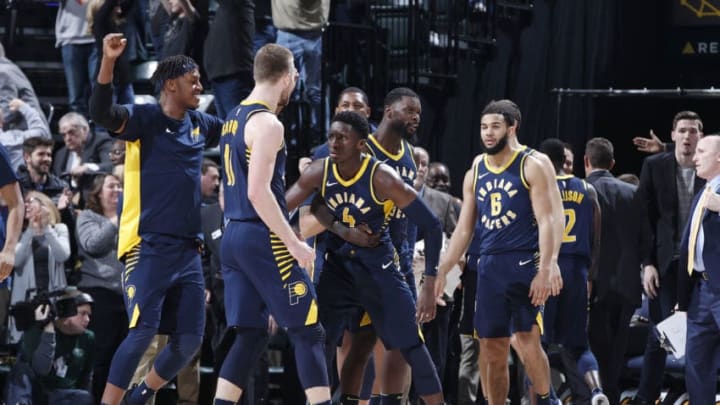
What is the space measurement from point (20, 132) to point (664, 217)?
5.47 metres

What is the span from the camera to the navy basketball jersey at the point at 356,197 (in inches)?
316

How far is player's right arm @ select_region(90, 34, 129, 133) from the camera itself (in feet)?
24.9

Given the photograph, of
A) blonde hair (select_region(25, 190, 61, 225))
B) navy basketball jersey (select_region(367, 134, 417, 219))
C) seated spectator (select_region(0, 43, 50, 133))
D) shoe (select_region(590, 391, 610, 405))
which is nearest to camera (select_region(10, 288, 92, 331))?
blonde hair (select_region(25, 190, 61, 225))

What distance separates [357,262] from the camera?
26.7 feet

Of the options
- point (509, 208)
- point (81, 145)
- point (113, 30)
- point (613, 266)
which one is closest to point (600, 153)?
point (613, 266)

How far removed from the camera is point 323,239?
8.36 m

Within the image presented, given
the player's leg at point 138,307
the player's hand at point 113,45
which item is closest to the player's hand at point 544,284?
the player's leg at point 138,307

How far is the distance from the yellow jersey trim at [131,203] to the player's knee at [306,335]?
1.25 meters

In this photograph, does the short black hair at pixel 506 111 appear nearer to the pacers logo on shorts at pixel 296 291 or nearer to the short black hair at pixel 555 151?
the short black hair at pixel 555 151

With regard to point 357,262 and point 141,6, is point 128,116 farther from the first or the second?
point 141,6

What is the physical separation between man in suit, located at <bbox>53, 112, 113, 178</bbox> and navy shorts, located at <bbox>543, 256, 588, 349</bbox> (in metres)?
4.02

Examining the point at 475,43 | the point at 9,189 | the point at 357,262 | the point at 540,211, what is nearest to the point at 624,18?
the point at 475,43

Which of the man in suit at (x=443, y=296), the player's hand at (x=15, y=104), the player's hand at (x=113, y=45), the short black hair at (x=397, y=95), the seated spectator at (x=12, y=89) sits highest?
the player's hand at (x=113, y=45)

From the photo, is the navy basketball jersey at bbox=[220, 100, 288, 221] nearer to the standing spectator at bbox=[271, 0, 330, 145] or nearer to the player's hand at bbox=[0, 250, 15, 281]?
the player's hand at bbox=[0, 250, 15, 281]
